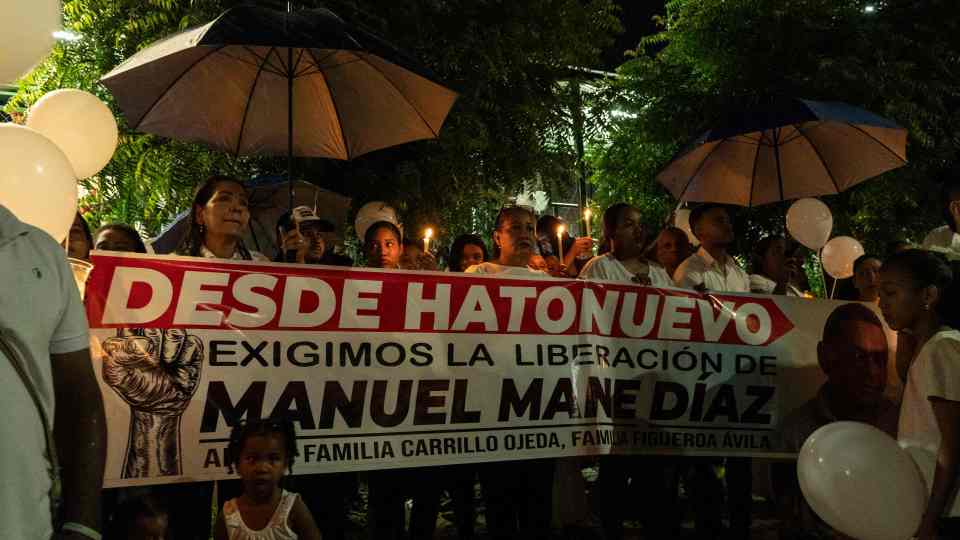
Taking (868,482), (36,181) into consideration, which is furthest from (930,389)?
(36,181)

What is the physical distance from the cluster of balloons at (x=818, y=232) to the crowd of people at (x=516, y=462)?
405 millimetres

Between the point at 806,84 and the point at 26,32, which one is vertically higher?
the point at 806,84

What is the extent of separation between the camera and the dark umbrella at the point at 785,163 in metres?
7.36

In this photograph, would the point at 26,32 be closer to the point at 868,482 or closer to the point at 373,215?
the point at 868,482

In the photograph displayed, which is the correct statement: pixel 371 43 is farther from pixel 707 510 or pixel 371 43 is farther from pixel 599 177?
pixel 599 177

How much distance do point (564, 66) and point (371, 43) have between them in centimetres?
517

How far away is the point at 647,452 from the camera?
17.3 feet

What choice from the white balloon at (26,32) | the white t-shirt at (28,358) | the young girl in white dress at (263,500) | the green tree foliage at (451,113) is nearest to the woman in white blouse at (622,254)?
the young girl in white dress at (263,500)

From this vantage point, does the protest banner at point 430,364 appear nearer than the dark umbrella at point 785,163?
Yes

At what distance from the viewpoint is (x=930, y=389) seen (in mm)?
3523

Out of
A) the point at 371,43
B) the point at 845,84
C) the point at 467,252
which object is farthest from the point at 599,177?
the point at 371,43

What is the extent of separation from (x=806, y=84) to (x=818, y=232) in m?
4.82

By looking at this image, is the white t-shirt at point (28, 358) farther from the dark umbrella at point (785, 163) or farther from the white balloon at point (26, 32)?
the dark umbrella at point (785, 163)

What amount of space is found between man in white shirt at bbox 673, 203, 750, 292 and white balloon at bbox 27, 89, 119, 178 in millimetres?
3874
